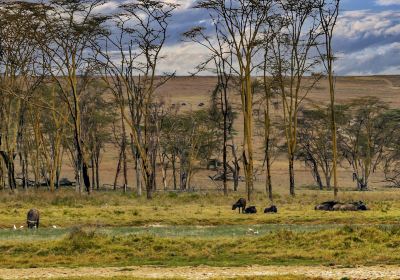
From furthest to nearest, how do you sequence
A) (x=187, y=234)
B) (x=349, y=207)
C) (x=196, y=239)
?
(x=349, y=207) → (x=187, y=234) → (x=196, y=239)

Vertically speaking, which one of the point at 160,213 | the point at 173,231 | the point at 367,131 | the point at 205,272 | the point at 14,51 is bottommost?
the point at 205,272

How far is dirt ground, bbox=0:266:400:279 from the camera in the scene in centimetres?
1817

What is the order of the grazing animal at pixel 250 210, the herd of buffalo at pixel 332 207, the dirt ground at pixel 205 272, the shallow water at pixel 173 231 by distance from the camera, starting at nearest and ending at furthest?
the dirt ground at pixel 205 272 < the shallow water at pixel 173 231 < the grazing animal at pixel 250 210 < the herd of buffalo at pixel 332 207

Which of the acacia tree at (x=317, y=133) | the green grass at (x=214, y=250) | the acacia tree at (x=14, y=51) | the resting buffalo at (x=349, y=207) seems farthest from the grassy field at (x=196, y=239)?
the acacia tree at (x=317, y=133)

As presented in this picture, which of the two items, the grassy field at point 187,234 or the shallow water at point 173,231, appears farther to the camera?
the shallow water at point 173,231

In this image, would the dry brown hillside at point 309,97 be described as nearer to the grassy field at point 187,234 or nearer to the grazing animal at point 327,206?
the grassy field at point 187,234

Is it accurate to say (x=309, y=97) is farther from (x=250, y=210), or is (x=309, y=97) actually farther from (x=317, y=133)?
(x=250, y=210)

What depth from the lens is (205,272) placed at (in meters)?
19.2

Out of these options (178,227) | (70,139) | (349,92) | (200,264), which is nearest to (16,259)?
(200,264)

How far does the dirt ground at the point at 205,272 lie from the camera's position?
18.2 meters

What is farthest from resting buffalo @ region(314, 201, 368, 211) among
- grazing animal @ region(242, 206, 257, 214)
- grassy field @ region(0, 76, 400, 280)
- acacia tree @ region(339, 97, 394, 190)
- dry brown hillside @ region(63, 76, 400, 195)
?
dry brown hillside @ region(63, 76, 400, 195)

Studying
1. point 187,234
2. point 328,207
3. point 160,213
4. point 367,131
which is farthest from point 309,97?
point 187,234

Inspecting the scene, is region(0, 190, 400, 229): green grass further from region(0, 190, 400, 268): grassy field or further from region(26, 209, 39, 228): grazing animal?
region(26, 209, 39, 228): grazing animal

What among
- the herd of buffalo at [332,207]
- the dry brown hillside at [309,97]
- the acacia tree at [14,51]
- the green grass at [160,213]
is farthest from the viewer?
the dry brown hillside at [309,97]
